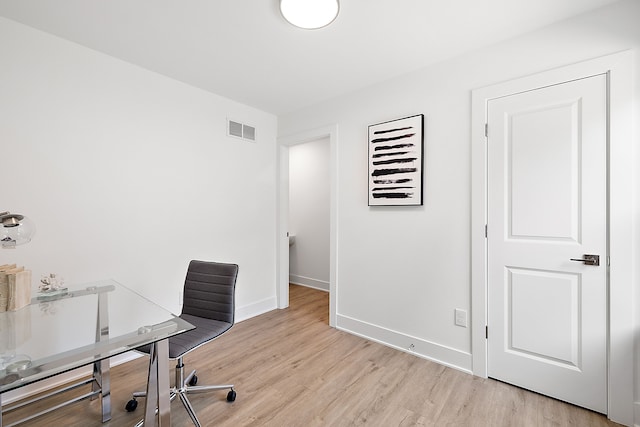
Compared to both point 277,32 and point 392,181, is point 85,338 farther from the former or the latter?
point 392,181

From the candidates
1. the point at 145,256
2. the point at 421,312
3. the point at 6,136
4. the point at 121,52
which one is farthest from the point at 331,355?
the point at 121,52

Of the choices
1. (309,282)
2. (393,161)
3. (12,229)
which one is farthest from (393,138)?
(309,282)

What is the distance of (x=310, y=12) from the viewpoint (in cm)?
175

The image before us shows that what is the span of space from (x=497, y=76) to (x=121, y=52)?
9.61ft

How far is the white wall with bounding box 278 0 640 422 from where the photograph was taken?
1.90 m

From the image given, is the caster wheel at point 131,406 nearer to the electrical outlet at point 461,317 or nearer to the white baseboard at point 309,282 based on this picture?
the electrical outlet at point 461,317

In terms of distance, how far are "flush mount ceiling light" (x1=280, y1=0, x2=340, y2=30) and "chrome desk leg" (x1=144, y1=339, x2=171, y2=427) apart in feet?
6.36

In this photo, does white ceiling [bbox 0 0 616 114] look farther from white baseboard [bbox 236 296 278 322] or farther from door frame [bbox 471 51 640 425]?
white baseboard [bbox 236 296 278 322]

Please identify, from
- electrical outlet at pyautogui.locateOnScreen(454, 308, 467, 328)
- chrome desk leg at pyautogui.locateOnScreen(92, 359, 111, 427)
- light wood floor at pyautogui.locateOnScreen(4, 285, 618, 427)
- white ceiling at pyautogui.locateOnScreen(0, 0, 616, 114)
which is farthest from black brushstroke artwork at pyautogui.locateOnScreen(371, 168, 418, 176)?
chrome desk leg at pyautogui.locateOnScreen(92, 359, 111, 427)

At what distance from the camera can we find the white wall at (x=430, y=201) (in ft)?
6.24

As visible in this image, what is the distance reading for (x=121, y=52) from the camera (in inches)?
90.0

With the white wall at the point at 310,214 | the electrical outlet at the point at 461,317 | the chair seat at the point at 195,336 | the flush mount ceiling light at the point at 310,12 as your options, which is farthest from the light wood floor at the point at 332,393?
the flush mount ceiling light at the point at 310,12

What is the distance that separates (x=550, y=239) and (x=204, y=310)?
2.46 m

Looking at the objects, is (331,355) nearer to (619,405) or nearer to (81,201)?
(619,405)
